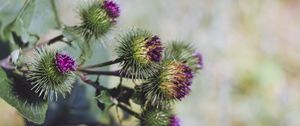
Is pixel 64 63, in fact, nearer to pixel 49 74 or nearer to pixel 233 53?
pixel 49 74

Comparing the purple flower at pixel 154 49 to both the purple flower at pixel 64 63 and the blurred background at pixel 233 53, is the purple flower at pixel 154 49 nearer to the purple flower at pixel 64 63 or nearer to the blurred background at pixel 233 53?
the purple flower at pixel 64 63

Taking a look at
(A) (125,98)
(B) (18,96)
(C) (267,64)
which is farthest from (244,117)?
(B) (18,96)

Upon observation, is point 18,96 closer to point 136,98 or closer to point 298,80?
point 136,98

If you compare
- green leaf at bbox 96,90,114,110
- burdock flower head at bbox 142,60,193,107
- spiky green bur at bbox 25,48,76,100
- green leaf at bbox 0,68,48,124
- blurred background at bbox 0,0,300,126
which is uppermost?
blurred background at bbox 0,0,300,126

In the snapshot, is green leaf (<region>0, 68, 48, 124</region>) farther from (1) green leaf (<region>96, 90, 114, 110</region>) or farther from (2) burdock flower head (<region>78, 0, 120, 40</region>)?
(2) burdock flower head (<region>78, 0, 120, 40</region>)

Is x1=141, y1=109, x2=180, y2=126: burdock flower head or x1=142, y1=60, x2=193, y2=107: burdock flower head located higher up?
x1=142, y1=60, x2=193, y2=107: burdock flower head

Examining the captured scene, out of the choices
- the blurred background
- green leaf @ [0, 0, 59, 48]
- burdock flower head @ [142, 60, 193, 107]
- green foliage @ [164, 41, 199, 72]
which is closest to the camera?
burdock flower head @ [142, 60, 193, 107]

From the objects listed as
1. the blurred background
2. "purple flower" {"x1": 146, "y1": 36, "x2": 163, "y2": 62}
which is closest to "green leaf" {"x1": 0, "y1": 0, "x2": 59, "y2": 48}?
"purple flower" {"x1": 146, "y1": 36, "x2": 163, "y2": 62}
